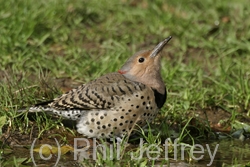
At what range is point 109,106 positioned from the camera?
6938mm

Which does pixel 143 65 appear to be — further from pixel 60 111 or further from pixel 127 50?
pixel 127 50

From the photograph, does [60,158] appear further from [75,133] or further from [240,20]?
[240,20]

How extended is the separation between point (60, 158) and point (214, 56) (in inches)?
171

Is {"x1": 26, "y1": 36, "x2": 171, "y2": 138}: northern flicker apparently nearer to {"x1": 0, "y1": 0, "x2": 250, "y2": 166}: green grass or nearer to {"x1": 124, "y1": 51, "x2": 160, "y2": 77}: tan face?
{"x1": 124, "y1": 51, "x2": 160, "y2": 77}: tan face

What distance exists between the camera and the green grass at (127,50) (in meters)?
7.69

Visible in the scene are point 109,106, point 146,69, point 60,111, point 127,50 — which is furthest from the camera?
point 127,50

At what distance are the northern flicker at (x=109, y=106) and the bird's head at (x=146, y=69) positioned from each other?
45 mm

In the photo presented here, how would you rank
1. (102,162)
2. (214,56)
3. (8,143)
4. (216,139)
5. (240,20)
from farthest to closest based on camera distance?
(240,20) → (214,56) → (216,139) → (8,143) → (102,162)

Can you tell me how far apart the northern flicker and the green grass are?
279 millimetres

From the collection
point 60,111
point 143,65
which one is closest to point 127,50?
point 143,65

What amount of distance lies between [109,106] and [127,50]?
2.94 metres

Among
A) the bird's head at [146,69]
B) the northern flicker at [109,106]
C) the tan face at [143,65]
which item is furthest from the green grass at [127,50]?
the tan face at [143,65]

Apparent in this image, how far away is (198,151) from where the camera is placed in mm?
6844

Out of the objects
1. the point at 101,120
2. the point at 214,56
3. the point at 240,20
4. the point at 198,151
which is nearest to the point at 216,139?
the point at 198,151
